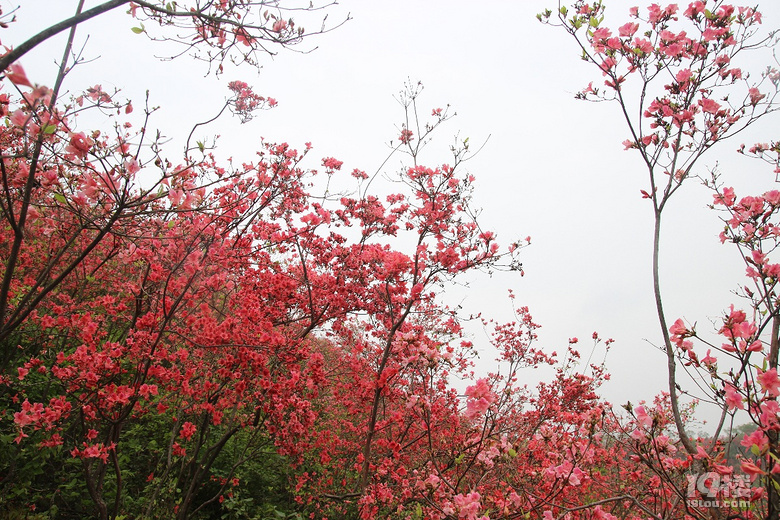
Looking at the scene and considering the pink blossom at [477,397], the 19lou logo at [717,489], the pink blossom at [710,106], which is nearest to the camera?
the 19lou logo at [717,489]

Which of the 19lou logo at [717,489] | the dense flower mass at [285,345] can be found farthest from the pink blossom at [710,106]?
the 19lou logo at [717,489]

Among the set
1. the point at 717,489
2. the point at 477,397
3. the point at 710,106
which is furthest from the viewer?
the point at 710,106

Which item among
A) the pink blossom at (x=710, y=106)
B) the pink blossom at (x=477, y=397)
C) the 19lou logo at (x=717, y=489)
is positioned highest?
the pink blossom at (x=710, y=106)

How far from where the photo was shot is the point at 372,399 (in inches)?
190

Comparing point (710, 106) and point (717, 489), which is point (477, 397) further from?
point (710, 106)

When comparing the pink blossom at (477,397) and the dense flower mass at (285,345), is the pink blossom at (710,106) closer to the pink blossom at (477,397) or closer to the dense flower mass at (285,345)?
the dense flower mass at (285,345)

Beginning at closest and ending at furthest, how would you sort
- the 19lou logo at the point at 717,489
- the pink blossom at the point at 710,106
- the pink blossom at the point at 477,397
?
the 19lou logo at the point at 717,489
the pink blossom at the point at 477,397
the pink blossom at the point at 710,106

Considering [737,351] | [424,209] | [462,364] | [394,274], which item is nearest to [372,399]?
[394,274]

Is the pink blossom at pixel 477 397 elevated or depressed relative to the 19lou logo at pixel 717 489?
elevated

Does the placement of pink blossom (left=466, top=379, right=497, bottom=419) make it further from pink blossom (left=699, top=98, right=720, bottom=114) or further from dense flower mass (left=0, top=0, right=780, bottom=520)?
pink blossom (left=699, top=98, right=720, bottom=114)

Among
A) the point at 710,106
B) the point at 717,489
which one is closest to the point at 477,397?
the point at 717,489

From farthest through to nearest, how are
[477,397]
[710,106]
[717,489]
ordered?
1. [710,106]
2. [477,397]
3. [717,489]

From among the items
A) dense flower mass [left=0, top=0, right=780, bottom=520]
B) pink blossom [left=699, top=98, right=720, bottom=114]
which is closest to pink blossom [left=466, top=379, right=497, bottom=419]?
dense flower mass [left=0, top=0, right=780, bottom=520]

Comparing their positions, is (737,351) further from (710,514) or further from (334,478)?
(334,478)
